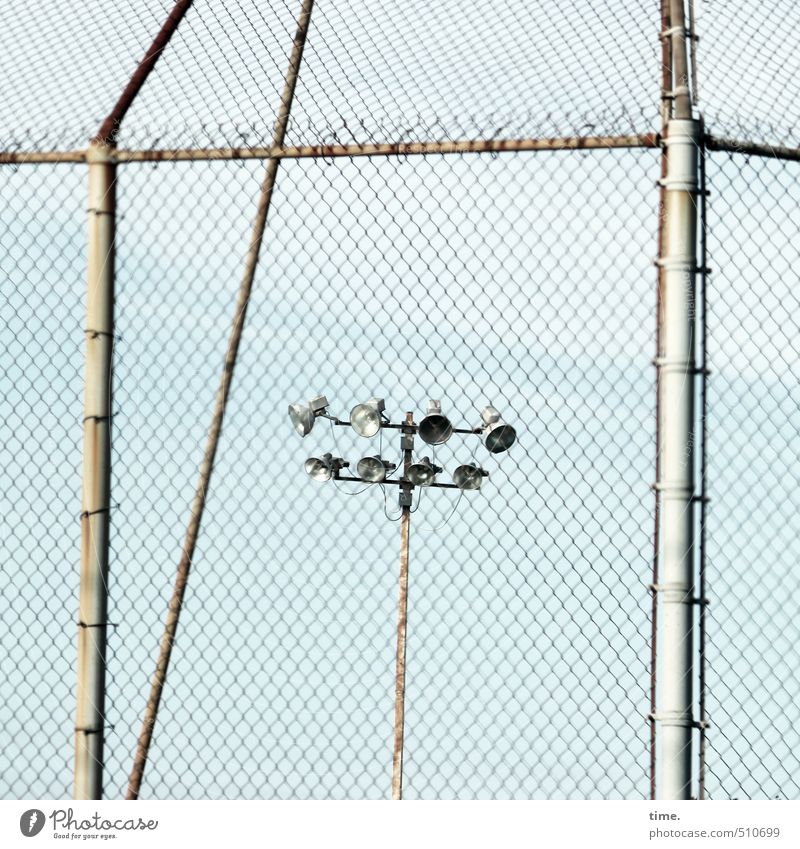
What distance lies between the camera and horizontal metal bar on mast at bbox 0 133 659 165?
4023 millimetres

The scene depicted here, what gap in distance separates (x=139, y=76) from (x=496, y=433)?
1705 millimetres

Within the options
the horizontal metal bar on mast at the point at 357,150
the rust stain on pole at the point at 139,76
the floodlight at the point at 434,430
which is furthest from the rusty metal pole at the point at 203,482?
the floodlight at the point at 434,430

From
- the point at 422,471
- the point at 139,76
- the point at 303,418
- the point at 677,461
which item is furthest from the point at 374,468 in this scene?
the point at 677,461

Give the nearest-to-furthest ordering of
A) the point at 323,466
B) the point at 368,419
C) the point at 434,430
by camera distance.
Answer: the point at 434,430 → the point at 368,419 → the point at 323,466

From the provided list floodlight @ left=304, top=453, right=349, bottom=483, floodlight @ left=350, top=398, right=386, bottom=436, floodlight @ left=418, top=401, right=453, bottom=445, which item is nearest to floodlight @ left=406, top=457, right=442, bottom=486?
floodlight @ left=304, top=453, right=349, bottom=483

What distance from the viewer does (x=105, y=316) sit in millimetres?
4156

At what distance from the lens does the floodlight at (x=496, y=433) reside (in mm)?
4551

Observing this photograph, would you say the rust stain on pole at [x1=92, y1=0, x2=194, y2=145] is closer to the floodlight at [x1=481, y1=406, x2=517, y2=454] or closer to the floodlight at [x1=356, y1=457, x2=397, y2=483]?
the floodlight at [x1=481, y1=406, x2=517, y2=454]

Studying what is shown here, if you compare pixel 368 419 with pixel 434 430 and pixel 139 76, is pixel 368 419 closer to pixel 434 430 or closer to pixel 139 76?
pixel 434 430

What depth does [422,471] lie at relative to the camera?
9.95 meters
